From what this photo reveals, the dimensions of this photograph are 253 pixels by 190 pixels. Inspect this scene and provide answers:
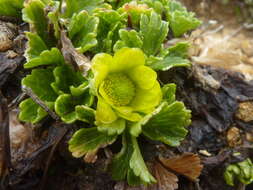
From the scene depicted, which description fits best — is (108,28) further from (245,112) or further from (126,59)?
(245,112)

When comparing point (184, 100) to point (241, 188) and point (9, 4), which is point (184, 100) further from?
point (9, 4)

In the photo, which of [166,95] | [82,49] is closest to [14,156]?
[82,49]

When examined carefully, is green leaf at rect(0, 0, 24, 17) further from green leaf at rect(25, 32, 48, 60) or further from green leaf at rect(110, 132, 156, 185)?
green leaf at rect(110, 132, 156, 185)

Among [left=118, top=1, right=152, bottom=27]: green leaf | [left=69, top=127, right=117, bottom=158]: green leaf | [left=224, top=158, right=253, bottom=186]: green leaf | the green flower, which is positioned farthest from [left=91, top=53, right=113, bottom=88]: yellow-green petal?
[left=224, top=158, right=253, bottom=186]: green leaf

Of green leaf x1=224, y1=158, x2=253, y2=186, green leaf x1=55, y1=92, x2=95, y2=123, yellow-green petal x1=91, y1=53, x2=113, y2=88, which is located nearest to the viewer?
yellow-green petal x1=91, y1=53, x2=113, y2=88

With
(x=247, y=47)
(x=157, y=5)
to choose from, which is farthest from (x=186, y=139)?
(x=247, y=47)

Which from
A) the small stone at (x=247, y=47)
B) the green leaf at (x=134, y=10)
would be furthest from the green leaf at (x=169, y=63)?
the small stone at (x=247, y=47)

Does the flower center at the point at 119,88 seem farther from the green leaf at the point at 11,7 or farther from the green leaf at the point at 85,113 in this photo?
the green leaf at the point at 11,7
